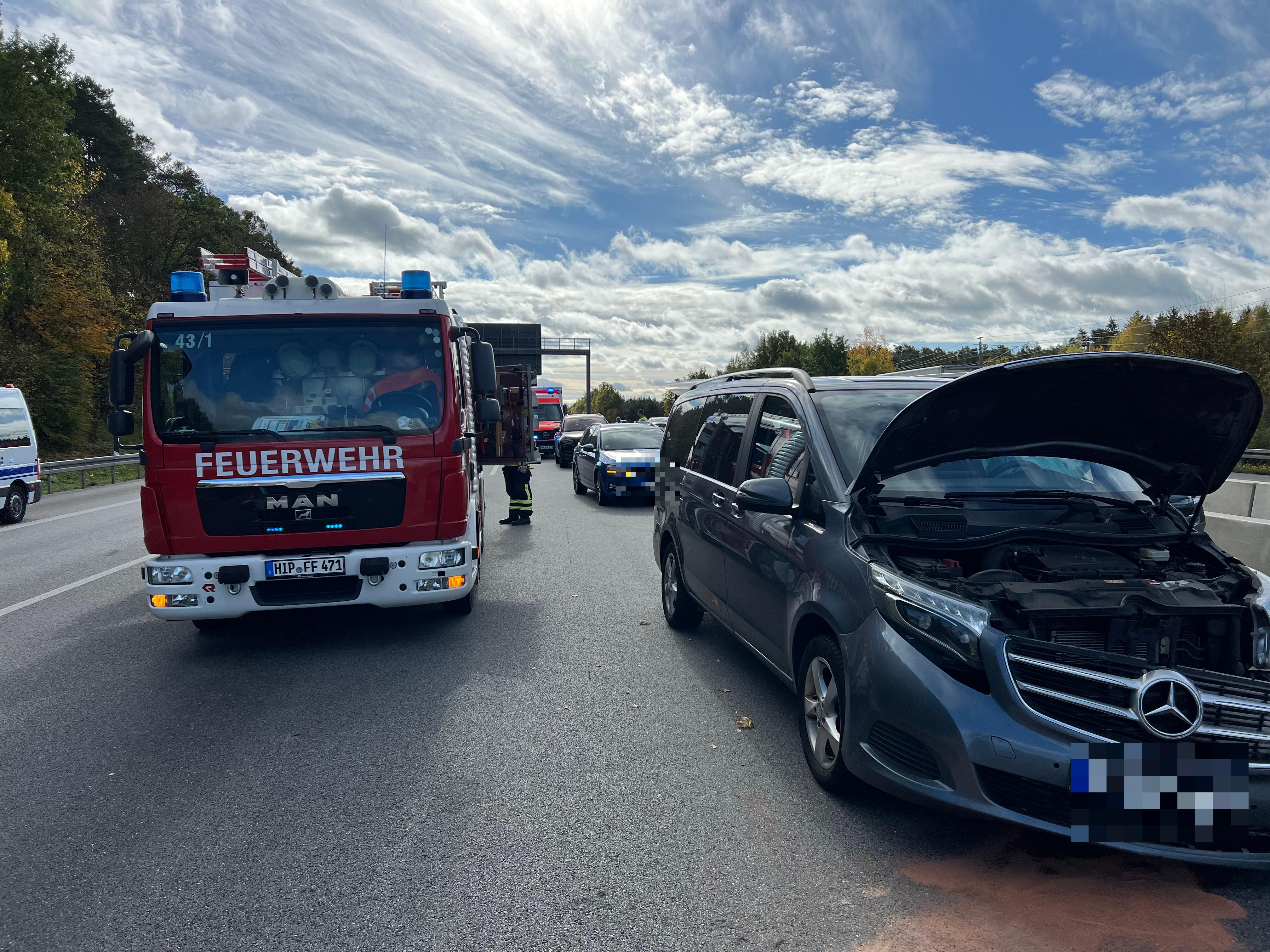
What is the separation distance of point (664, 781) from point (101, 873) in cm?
227

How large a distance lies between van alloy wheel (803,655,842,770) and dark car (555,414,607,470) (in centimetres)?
1989

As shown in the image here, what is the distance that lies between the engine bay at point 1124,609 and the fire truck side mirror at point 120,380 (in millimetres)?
5398

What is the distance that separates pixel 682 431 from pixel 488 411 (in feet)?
5.19

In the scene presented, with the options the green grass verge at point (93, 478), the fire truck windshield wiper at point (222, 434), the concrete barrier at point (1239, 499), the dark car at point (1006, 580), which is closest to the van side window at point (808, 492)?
the dark car at point (1006, 580)

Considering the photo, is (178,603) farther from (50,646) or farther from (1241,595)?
(1241,595)

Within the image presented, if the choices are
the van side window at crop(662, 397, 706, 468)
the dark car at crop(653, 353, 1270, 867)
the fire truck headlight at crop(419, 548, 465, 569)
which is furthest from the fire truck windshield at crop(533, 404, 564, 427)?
the dark car at crop(653, 353, 1270, 867)

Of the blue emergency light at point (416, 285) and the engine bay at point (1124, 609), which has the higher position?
the blue emergency light at point (416, 285)

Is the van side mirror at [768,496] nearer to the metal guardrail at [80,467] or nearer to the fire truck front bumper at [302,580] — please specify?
the fire truck front bumper at [302,580]

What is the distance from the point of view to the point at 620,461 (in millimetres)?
16250

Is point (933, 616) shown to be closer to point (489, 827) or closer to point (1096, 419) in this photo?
point (1096, 419)

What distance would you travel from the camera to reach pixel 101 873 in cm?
322

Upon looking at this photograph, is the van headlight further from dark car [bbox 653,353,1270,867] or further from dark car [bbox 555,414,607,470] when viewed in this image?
dark car [bbox 555,414,607,470]

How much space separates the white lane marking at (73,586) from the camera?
26.0 feet

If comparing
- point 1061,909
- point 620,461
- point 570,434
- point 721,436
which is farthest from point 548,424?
point 1061,909
